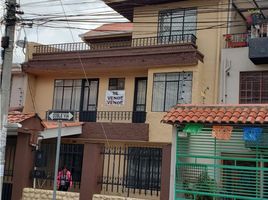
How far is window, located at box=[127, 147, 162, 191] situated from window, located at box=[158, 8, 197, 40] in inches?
271

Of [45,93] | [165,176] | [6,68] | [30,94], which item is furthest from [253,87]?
[30,94]

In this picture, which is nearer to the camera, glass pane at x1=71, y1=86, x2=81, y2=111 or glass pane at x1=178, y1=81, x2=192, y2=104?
glass pane at x1=178, y1=81, x2=192, y2=104

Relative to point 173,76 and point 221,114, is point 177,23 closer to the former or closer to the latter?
point 173,76

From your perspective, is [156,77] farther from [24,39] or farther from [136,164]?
[24,39]

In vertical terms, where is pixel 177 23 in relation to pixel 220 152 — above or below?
above

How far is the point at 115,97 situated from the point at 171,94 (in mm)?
3214

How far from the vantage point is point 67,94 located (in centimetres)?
2323

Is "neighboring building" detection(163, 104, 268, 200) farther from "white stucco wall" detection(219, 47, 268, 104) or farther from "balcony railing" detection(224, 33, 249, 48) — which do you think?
"balcony railing" detection(224, 33, 249, 48)

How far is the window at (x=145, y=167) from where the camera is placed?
51.7 ft

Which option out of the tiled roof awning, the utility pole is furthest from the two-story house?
the utility pole

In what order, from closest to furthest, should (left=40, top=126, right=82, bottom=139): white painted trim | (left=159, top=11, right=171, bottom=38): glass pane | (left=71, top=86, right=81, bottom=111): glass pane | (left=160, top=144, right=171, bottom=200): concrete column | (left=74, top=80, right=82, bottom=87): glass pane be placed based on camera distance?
(left=160, top=144, right=171, bottom=200): concrete column < (left=40, top=126, right=82, bottom=139): white painted trim < (left=159, top=11, right=171, bottom=38): glass pane < (left=71, top=86, right=81, bottom=111): glass pane < (left=74, top=80, right=82, bottom=87): glass pane

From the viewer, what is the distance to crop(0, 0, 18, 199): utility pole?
42.2 feet

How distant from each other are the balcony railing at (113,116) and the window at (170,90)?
107 centimetres

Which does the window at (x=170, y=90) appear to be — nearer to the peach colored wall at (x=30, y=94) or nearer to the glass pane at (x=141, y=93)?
the glass pane at (x=141, y=93)
